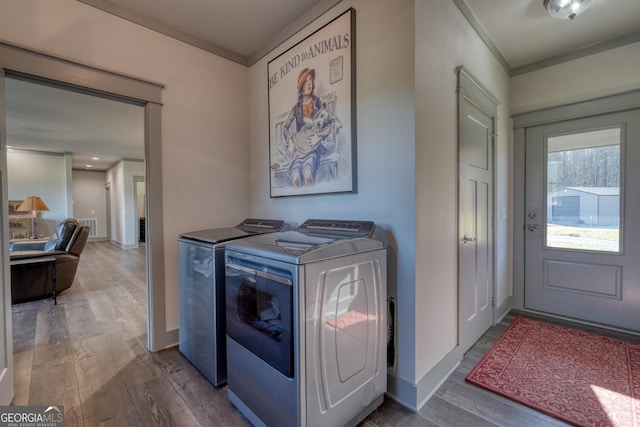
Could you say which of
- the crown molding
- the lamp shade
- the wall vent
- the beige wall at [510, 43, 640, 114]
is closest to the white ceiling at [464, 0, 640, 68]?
the beige wall at [510, 43, 640, 114]

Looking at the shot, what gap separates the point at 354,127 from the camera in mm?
1805

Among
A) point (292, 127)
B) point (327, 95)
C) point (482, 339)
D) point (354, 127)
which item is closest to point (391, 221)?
point (354, 127)

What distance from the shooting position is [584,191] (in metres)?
2.64

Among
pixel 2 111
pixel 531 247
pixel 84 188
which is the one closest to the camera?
pixel 2 111

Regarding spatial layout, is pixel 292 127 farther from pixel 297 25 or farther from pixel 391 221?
pixel 391 221

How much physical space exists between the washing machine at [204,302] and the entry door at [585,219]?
3043 mm

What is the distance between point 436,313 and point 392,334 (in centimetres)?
33

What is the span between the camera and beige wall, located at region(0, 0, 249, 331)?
5.77 feet

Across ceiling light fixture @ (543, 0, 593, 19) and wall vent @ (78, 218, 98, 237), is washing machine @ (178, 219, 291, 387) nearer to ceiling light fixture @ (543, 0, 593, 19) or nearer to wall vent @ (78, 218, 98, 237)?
ceiling light fixture @ (543, 0, 593, 19)

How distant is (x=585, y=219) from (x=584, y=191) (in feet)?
0.88

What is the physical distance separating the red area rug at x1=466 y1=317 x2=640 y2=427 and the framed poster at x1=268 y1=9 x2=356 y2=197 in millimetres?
1625

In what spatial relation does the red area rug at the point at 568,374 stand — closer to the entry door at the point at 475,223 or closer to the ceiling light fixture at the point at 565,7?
the entry door at the point at 475,223

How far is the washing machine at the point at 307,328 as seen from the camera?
46.9 inches

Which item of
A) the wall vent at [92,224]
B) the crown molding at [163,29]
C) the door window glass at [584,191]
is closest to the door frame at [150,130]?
the crown molding at [163,29]
